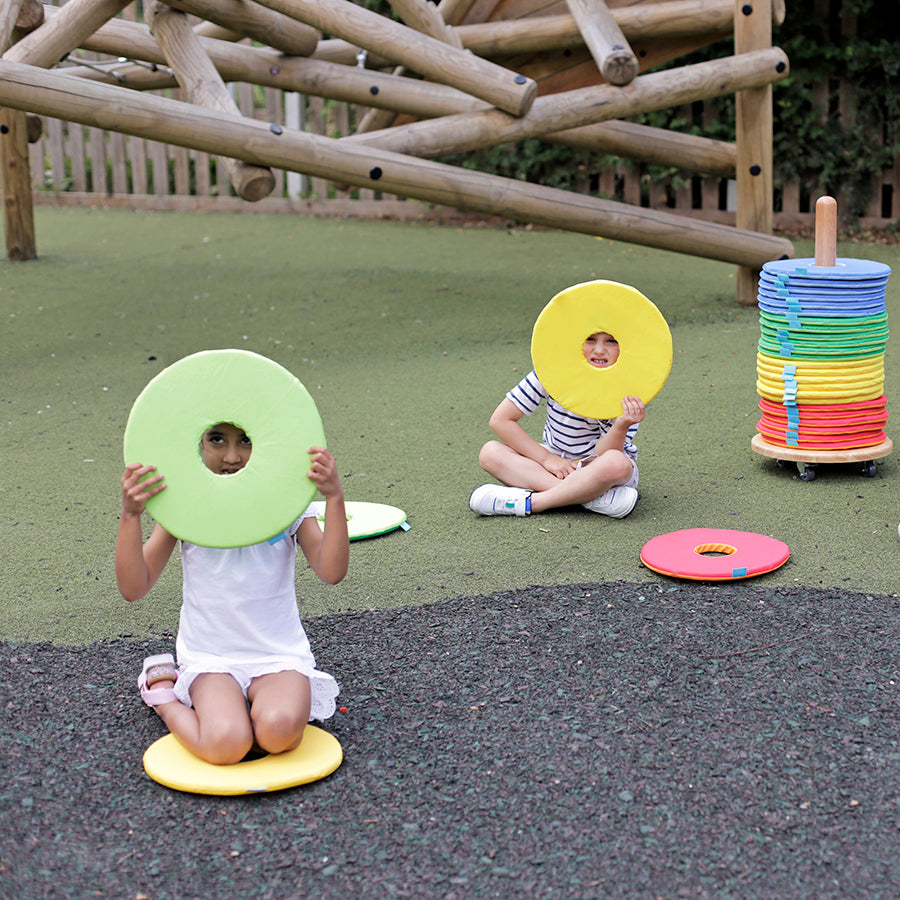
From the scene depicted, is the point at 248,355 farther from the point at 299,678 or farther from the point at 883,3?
the point at 883,3

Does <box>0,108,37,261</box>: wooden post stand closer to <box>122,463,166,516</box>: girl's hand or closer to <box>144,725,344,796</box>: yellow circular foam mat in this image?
<box>122,463,166,516</box>: girl's hand

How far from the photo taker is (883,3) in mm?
9734

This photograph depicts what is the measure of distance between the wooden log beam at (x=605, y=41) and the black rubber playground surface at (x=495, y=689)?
2.05 meters

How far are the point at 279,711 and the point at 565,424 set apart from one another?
203 centimetres

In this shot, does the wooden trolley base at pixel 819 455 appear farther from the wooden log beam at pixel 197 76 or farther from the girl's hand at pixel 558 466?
the wooden log beam at pixel 197 76

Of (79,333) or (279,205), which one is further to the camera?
(279,205)

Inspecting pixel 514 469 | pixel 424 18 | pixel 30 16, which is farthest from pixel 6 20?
pixel 514 469

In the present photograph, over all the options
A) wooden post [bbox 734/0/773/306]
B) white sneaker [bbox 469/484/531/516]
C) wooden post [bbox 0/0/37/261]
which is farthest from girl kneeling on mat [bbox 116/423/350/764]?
wooden post [bbox 0/0/37/261]

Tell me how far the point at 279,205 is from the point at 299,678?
1029cm

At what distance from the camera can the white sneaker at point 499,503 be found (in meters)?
4.05

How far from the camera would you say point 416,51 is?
634cm

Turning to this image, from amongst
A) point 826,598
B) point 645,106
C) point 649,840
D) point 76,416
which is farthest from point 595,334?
point 645,106

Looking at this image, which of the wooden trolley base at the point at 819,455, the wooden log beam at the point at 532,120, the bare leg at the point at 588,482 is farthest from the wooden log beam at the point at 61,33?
the wooden trolley base at the point at 819,455

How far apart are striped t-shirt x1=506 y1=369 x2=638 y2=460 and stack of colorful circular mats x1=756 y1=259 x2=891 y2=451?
0.67m
